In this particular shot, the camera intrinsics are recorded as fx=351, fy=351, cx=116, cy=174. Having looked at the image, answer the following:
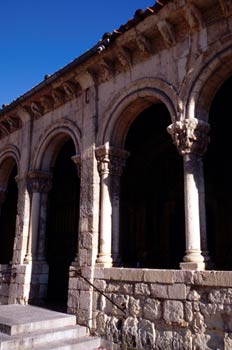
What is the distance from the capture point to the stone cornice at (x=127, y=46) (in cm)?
560

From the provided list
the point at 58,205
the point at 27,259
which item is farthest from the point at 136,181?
the point at 27,259

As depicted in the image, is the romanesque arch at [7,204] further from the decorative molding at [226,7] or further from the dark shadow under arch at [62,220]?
the decorative molding at [226,7]

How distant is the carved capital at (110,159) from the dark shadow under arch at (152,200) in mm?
1812

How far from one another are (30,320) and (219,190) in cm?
548

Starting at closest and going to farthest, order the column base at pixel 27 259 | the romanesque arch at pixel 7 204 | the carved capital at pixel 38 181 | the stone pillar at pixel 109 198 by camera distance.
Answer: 1. the stone pillar at pixel 109 198
2. the column base at pixel 27 259
3. the carved capital at pixel 38 181
4. the romanesque arch at pixel 7 204

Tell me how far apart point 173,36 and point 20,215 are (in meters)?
5.69

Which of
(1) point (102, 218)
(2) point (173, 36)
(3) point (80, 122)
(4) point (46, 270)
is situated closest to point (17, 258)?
(4) point (46, 270)

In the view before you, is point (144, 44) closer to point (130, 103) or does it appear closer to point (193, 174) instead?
point (130, 103)

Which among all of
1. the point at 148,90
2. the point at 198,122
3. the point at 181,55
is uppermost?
the point at 181,55

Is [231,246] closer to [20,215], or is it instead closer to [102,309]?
[102,309]

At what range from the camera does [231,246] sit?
8344 millimetres

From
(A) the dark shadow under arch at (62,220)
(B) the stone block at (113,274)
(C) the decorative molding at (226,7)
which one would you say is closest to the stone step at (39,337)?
(B) the stone block at (113,274)

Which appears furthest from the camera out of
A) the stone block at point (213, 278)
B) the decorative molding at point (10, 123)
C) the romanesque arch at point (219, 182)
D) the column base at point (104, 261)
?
the decorative molding at point (10, 123)

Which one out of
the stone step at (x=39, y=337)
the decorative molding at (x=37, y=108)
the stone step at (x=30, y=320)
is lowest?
the stone step at (x=39, y=337)
